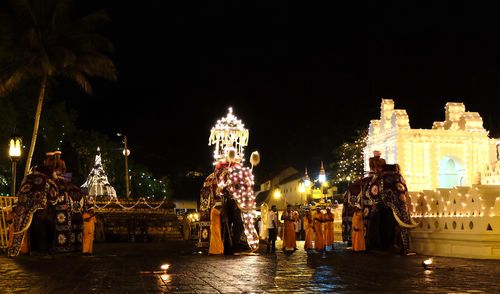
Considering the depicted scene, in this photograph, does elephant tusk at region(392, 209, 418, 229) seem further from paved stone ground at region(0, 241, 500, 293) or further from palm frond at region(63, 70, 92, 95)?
palm frond at region(63, 70, 92, 95)

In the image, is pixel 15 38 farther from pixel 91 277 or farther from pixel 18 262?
pixel 91 277

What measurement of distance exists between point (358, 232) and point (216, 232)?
13.9 ft

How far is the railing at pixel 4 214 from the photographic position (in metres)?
21.0

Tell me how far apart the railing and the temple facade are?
16.3m

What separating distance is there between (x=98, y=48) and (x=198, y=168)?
34801mm

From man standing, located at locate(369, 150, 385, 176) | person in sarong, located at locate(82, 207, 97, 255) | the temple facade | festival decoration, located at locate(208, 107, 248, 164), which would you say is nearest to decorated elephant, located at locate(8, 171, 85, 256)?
person in sarong, located at locate(82, 207, 97, 255)

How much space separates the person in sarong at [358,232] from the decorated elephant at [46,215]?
26.4 feet

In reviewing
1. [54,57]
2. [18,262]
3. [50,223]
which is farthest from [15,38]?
[18,262]

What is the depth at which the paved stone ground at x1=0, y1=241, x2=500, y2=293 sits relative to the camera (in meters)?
10.0

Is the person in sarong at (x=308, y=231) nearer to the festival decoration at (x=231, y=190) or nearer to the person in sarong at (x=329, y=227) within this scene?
the person in sarong at (x=329, y=227)

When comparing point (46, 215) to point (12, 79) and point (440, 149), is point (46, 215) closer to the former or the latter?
point (12, 79)

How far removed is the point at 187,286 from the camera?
10367 millimetres

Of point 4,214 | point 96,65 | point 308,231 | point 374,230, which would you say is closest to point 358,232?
point 374,230

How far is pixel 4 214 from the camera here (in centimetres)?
2156
